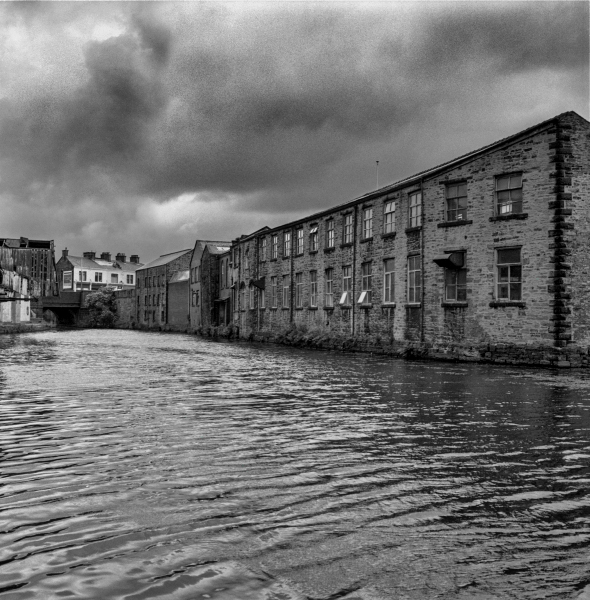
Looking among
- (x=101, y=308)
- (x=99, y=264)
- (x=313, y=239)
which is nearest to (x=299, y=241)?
(x=313, y=239)

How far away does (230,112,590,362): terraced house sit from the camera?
2045 cm

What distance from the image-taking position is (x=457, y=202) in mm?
23984

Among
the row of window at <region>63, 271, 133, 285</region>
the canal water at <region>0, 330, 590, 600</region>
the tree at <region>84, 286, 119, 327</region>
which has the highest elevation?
the row of window at <region>63, 271, 133, 285</region>

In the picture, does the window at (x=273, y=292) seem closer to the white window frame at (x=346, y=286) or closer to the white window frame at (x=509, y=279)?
the white window frame at (x=346, y=286)

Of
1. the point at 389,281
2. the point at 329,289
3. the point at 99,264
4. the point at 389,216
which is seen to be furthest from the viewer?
the point at 99,264

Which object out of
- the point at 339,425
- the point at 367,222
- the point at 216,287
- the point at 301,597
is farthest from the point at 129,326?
the point at 301,597

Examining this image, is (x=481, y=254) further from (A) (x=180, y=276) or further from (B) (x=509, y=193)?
(A) (x=180, y=276)

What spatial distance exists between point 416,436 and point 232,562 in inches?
178

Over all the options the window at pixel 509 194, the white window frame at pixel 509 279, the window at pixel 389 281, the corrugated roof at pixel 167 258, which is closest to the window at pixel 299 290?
the window at pixel 389 281

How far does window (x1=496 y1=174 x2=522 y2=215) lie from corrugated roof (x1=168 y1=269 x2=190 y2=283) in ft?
157

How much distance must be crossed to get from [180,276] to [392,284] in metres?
45.9

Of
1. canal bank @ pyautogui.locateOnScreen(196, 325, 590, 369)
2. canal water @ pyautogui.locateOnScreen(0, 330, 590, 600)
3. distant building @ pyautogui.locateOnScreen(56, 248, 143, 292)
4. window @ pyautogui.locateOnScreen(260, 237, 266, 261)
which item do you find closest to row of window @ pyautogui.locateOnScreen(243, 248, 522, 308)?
canal bank @ pyautogui.locateOnScreen(196, 325, 590, 369)

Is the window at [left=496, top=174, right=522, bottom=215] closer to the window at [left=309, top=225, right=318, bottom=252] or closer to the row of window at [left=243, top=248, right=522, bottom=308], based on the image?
the row of window at [left=243, top=248, right=522, bottom=308]

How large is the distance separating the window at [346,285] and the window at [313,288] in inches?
127
